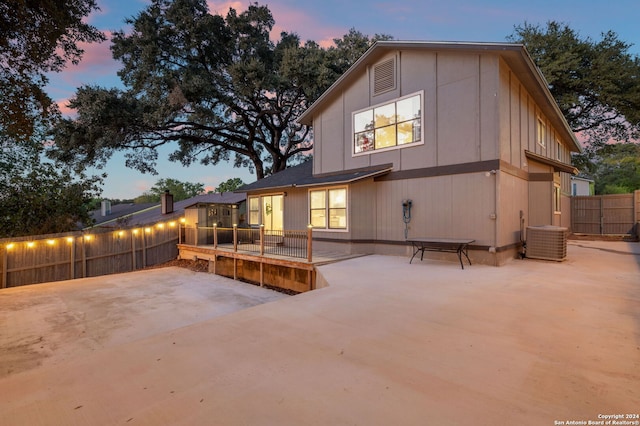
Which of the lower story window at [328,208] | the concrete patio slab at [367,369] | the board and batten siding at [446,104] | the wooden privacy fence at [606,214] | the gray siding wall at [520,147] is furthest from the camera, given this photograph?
the wooden privacy fence at [606,214]

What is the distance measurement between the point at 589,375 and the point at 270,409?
2.58m

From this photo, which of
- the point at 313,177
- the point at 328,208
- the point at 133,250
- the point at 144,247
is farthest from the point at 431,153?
the point at 133,250

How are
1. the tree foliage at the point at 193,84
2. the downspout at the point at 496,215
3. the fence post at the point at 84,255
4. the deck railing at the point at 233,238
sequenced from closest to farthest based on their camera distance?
1. the downspout at the point at 496,215
2. the fence post at the point at 84,255
3. the deck railing at the point at 233,238
4. the tree foliage at the point at 193,84

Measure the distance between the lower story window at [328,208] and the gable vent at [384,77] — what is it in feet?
11.9

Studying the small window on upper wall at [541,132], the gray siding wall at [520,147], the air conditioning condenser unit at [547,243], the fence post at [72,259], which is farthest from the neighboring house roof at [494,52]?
the fence post at [72,259]

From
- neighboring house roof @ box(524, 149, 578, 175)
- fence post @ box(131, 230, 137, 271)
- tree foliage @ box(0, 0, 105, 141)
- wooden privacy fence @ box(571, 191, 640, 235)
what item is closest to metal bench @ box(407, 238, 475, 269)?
neighboring house roof @ box(524, 149, 578, 175)

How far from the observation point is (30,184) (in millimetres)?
11469

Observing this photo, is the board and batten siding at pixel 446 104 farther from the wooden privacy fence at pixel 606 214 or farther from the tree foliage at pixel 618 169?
the tree foliage at pixel 618 169

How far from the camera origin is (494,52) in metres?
7.46

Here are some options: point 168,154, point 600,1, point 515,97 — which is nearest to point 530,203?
point 515,97

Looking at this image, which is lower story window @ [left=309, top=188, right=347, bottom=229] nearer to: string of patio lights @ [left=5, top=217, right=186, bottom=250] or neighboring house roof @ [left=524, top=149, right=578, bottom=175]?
neighboring house roof @ [left=524, top=149, right=578, bottom=175]

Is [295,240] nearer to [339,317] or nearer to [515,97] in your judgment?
[339,317]

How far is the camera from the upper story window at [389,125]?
8.95 meters

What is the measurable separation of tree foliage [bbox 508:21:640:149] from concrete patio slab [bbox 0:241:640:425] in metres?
19.7
